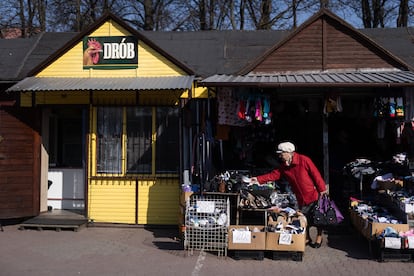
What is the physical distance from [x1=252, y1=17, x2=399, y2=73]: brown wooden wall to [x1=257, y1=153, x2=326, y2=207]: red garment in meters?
2.38

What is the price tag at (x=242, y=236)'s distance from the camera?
279 inches

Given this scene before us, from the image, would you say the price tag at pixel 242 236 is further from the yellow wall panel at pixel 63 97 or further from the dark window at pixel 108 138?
the yellow wall panel at pixel 63 97

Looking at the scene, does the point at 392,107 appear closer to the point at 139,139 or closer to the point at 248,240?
the point at 248,240

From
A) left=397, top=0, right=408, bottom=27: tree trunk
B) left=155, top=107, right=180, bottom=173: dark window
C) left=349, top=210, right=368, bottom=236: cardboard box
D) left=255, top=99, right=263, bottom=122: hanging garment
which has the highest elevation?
left=397, top=0, right=408, bottom=27: tree trunk

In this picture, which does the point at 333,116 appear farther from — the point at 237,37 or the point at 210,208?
the point at 210,208

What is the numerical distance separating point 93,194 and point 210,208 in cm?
318

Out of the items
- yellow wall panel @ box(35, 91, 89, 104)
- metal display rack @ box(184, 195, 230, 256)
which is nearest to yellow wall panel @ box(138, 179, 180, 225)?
metal display rack @ box(184, 195, 230, 256)

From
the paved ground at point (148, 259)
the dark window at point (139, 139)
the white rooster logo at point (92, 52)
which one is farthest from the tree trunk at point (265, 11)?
the paved ground at point (148, 259)

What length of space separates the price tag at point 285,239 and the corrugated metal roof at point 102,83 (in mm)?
3154

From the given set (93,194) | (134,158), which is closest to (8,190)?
(93,194)

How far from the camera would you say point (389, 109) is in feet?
27.0

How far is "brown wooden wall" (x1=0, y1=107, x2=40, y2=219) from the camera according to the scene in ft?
30.7

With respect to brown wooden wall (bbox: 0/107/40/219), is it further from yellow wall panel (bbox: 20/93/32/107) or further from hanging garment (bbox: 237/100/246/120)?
hanging garment (bbox: 237/100/246/120)

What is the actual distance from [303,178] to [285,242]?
1.07 m
